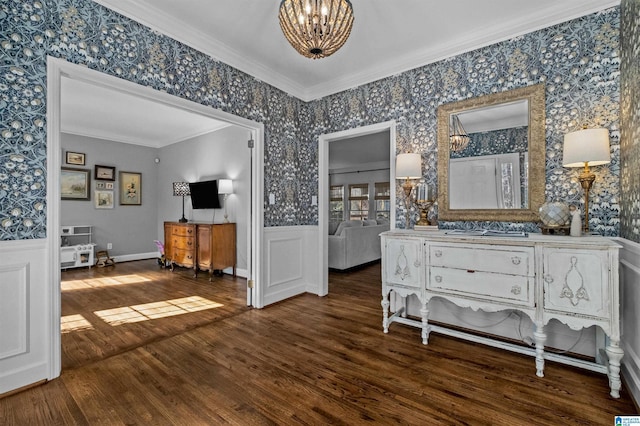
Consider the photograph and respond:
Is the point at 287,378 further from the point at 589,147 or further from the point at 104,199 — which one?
the point at 104,199

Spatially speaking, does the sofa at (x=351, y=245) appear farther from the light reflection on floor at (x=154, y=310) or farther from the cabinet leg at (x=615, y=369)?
the cabinet leg at (x=615, y=369)

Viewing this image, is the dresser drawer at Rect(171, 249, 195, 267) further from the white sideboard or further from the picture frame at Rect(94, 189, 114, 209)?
the white sideboard

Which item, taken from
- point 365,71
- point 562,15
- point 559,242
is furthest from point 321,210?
point 562,15

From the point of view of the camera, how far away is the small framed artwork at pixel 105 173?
20.1 ft

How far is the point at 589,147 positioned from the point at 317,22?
79.2 inches

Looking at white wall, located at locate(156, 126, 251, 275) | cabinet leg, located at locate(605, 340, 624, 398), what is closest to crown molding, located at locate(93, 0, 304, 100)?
white wall, located at locate(156, 126, 251, 275)

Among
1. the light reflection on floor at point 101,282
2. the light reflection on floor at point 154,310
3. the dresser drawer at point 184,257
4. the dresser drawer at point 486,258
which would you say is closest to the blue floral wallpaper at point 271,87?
the dresser drawer at point 486,258

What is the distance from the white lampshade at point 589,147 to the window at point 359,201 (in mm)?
7776

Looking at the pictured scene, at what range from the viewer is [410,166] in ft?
9.60

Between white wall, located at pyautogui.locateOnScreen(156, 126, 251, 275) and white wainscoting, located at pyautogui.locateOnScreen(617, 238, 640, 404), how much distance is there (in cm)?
408

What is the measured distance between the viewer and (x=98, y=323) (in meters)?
2.96

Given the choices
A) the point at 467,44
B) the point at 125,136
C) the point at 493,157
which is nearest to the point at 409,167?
the point at 493,157

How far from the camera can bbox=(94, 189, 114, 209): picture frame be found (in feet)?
20.2

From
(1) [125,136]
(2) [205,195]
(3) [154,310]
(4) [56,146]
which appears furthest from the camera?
(1) [125,136]
